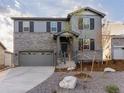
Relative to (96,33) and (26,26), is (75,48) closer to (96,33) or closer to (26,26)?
(96,33)

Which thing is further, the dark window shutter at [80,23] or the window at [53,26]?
the window at [53,26]

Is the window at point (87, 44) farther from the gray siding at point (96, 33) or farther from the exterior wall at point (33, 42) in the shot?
the exterior wall at point (33, 42)

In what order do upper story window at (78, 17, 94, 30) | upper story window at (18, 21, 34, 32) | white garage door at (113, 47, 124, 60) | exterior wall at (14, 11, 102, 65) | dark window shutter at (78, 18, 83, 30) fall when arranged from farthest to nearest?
white garage door at (113, 47, 124, 60) < upper story window at (18, 21, 34, 32) < exterior wall at (14, 11, 102, 65) < upper story window at (78, 17, 94, 30) < dark window shutter at (78, 18, 83, 30)

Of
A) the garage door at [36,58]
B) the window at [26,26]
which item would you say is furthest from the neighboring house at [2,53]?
the window at [26,26]


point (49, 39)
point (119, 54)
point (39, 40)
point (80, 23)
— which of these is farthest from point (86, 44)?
point (39, 40)

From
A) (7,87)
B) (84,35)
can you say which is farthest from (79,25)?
(7,87)

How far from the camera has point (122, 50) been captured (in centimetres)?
4219

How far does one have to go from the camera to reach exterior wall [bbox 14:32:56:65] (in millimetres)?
39656

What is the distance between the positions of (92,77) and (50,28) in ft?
62.9

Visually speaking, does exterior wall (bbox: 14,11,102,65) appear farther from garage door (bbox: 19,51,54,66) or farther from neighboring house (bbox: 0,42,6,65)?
neighboring house (bbox: 0,42,6,65)

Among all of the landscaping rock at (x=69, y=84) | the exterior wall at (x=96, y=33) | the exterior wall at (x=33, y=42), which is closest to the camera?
the landscaping rock at (x=69, y=84)

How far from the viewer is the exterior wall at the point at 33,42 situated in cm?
3966

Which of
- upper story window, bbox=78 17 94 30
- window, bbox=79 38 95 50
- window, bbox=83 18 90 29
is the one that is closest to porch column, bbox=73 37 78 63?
window, bbox=79 38 95 50

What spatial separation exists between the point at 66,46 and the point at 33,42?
425 centimetres
